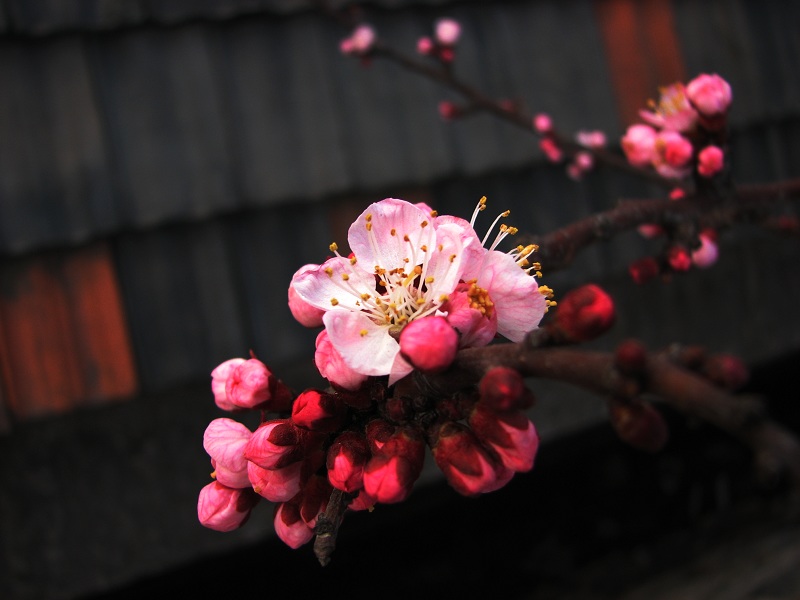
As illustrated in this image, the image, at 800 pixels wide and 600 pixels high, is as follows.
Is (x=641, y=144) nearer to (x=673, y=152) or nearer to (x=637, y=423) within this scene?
(x=673, y=152)

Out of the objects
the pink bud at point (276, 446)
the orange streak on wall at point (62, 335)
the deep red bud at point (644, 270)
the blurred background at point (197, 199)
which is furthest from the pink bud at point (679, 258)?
the orange streak on wall at point (62, 335)

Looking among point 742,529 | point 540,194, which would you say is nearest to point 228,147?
point 540,194

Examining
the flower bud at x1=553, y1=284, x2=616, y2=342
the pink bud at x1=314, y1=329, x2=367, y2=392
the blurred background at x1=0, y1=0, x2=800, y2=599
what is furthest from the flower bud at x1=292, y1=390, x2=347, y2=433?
the blurred background at x1=0, y1=0, x2=800, y2=599

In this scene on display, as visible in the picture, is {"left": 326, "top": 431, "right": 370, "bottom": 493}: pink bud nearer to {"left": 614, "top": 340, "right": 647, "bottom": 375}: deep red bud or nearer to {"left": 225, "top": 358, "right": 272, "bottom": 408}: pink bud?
{"left": 225, "top": 358, "right": 272, "bottom": 408}: pink bud

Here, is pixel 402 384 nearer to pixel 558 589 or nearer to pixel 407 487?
pixel 407 487

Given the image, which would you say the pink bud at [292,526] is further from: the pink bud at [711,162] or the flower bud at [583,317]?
the pink bud at [711,162]

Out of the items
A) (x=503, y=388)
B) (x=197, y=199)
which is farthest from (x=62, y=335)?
(x=503, y=388)
